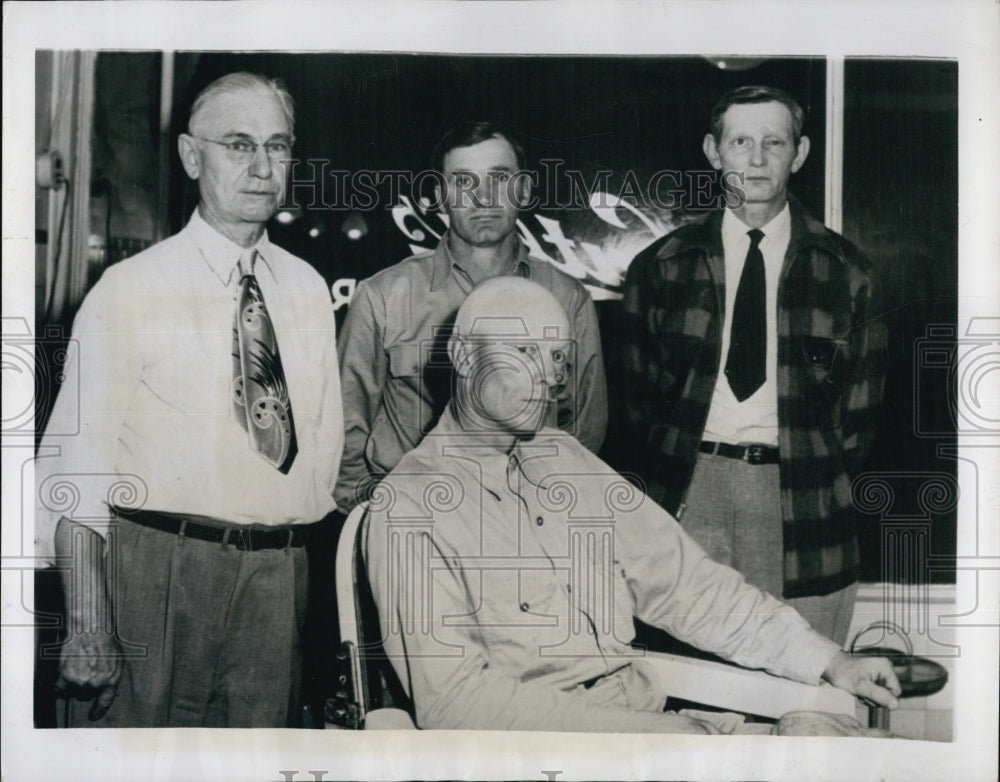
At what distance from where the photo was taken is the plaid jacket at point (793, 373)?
3.82 m

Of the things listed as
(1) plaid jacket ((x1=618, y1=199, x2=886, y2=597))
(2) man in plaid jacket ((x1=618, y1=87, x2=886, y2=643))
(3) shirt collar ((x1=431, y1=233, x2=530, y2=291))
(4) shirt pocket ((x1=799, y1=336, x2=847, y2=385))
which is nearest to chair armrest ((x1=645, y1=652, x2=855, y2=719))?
(2) man in plaid jacket ((x1=618, y1=87, x2=886, y2=643))

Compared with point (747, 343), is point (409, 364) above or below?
below

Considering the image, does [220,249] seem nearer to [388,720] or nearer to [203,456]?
[203,456]

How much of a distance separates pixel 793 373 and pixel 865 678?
1211 millimetres

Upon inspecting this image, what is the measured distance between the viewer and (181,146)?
12.5 feet

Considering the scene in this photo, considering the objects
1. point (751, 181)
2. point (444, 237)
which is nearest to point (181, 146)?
point (444, 237)

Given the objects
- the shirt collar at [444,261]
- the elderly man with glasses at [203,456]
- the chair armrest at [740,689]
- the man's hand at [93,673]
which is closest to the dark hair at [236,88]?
the elderly man with glasses at [203,456]

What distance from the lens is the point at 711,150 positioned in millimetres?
3842

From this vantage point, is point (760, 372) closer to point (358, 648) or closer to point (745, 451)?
point (745, 451)

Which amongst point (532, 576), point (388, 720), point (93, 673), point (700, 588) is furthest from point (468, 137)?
point (93, 673)

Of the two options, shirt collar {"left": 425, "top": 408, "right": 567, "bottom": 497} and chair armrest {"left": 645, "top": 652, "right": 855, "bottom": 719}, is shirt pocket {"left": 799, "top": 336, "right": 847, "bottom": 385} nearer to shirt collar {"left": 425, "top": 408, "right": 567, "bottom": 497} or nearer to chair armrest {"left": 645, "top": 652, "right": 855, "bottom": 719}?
shirt collar {"left": 425, "top": 408, "right": 567, "bottom": 497}

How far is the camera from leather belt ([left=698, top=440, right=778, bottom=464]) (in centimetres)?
383

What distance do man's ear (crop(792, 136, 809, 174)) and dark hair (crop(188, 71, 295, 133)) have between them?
77.6 inches

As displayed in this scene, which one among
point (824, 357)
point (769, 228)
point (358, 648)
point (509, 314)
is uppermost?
point (769, 228)
